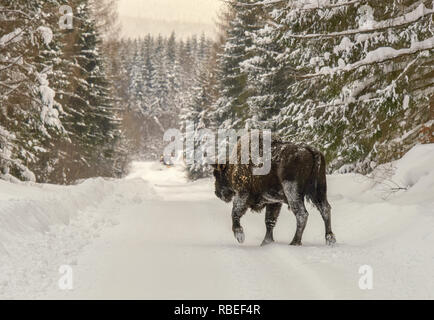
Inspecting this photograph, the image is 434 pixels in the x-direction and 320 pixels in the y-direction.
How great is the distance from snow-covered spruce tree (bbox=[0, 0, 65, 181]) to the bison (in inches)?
361

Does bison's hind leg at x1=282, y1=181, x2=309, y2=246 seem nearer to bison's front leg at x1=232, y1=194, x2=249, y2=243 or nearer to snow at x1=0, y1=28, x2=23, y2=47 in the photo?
bison's front leg at x1=232, y1=194, x2=249, y2=243

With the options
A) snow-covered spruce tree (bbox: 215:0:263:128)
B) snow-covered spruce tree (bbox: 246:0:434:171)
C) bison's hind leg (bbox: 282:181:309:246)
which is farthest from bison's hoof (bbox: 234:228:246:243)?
snow-covered spruce tree (bbox: 215:0:263:128)

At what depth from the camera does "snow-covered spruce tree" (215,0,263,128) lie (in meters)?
25.0

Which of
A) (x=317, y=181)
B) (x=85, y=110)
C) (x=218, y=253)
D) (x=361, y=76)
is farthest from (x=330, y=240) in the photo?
(x=85, y=110)

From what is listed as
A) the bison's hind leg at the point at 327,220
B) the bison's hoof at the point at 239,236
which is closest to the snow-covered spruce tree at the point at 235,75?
the bison's hoof at the point at 239,236

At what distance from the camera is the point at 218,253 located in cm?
624

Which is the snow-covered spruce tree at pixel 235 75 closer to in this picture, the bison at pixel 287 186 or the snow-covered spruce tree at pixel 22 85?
the snow-covered spruce tree at pixel 22 85

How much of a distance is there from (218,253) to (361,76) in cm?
630

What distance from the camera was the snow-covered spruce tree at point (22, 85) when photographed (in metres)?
13.3

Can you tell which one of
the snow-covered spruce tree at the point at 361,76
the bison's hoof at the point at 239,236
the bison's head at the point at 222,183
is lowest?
the bison's hoof at the point at 239,236

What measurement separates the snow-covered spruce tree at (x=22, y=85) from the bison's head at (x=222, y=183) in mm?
8137

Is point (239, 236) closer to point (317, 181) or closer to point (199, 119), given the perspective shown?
point (317, 181)

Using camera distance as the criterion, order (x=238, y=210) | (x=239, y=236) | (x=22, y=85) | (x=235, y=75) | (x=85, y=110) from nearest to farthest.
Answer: (x=239, y=236) → (x=238, y=210) → (x=22, y=85) → (x=235, y=75) → (x=85, y=110)
